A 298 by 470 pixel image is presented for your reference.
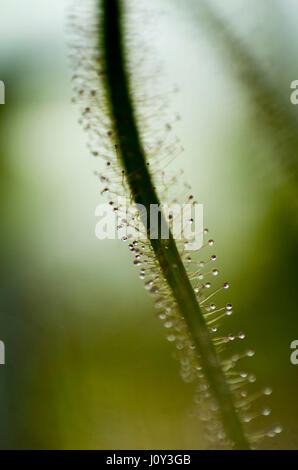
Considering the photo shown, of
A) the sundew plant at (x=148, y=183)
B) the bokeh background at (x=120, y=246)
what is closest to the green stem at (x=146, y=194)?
the sundew plant at (x=148, y=183)

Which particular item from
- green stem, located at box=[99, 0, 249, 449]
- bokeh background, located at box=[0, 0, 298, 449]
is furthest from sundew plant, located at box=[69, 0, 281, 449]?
bokeh background, located at box=[0, 0, 298, 449]

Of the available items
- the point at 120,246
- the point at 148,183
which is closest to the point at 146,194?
the point at 148,183

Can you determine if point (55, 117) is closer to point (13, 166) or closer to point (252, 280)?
point (13, 166)

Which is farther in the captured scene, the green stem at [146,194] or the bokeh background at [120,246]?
the bokeh background at [120,246]

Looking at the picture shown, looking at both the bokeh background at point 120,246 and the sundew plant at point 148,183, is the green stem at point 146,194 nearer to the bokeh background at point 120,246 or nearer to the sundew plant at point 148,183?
the sundew plant at point 148,183
